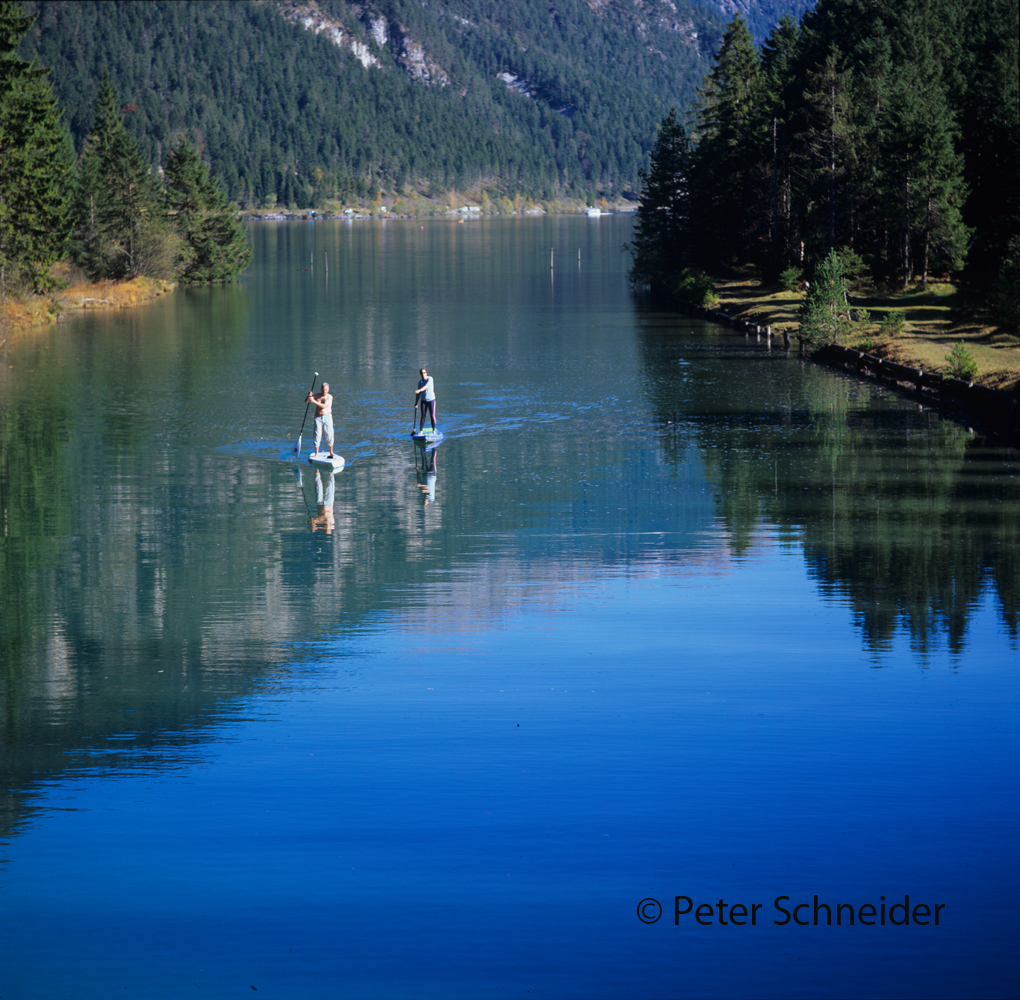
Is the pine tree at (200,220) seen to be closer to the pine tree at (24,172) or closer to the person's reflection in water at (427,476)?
the pine tree at (24,172)

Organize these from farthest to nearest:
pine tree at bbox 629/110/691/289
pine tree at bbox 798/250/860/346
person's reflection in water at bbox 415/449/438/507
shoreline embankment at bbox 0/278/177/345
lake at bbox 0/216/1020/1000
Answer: pine tree at bbox 629/110/691/289 → shoreline embankment at bbox 0/278/177/345 → pine tree at bbox 798/250/860/346 → person's reflection in water at bbox 415/449/438/507 → lake at bbox 0/216/1020/1000

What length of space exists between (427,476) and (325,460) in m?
2.75

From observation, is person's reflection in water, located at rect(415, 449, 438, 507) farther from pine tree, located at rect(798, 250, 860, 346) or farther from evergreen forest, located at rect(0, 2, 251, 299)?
evergreen forest, located at rect(0, 2, 251, 299)

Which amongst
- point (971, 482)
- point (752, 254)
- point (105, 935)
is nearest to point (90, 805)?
point (105, 935)

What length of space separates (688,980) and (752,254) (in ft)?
281

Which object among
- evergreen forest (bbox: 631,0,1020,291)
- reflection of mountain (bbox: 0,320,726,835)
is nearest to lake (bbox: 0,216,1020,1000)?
reflection of mountain (bbox: 0,320,726,835)

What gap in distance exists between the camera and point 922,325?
59844 mm

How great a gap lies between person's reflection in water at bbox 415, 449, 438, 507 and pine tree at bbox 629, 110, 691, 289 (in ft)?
201

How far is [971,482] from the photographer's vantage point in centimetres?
2969

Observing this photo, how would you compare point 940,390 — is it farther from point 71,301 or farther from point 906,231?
point 71,301

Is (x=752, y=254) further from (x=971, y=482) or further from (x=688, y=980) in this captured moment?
(x=688, y=980)

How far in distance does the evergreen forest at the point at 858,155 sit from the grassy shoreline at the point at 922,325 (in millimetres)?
2059

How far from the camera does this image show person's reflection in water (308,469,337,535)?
25.5 meters

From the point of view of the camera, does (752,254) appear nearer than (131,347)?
No
